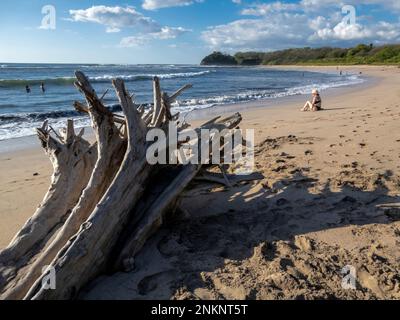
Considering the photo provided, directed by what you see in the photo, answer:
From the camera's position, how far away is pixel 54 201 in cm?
374

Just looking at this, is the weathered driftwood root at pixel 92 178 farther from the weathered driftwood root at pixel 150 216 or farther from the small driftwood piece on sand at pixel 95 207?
the weathered driftwood root at pixel 150 216

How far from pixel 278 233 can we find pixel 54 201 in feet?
7.20

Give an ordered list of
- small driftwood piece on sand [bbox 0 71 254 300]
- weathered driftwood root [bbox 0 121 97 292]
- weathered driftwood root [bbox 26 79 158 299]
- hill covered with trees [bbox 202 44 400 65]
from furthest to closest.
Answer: hill covered with trees [bbox 202 44 400 65] < weathered driftwood root [bbox 0 121 97 292] < small driftwood piece on sand [bbox 0 71 254 300] < weathered driftwood root [bbox 26 79 158 299]

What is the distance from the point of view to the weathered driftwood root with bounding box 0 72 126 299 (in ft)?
9.66

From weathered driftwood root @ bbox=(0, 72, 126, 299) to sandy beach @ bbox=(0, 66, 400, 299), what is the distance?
1.46 feet

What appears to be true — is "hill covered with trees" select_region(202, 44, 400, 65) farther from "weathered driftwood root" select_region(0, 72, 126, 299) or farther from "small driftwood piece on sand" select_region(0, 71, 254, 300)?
"weathered driftwood root" select_region(0, 72, 126, 299)

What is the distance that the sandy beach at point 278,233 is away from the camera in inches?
118

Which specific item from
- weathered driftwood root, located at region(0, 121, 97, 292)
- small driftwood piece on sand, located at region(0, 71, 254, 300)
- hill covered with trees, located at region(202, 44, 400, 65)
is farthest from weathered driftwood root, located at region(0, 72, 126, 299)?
hill covered with trees, located at region(202, 44, 400, 65)

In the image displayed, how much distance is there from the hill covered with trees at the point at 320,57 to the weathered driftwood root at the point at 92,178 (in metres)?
70.5

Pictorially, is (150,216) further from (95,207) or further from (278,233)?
(278,233)

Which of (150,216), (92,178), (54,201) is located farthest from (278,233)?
(54,201)

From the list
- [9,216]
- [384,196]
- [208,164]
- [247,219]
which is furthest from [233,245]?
[9,216]

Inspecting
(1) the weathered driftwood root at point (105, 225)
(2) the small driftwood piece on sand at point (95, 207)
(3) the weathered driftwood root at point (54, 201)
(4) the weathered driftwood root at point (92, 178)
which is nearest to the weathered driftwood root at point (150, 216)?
(2) the small driftwood piece on sand at point (95, 207)

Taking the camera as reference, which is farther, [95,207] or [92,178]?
[92,178]
